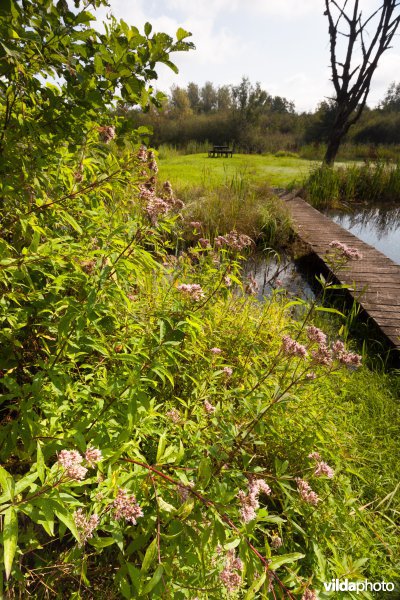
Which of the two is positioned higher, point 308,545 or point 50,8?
point 50,8

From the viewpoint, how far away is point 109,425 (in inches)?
46.3

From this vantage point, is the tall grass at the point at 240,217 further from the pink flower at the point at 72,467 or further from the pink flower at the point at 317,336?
the pink flower at the point at 72,467

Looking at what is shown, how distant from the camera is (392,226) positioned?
8.16 m

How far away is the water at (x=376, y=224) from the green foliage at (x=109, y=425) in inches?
228

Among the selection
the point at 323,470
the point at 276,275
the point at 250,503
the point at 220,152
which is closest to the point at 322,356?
the point at 323,470

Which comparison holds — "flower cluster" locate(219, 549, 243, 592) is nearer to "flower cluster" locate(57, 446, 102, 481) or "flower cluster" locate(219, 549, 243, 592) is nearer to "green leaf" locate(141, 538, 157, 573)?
"green leaf" locate(141, 538, 157, 573)

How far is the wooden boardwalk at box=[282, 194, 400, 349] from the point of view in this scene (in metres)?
3.62

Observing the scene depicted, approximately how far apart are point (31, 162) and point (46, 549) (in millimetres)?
1684

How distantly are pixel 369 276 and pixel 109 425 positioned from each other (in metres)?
4.52

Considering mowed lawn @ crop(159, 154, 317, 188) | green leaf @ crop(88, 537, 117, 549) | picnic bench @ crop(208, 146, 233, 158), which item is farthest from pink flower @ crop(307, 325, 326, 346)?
picnic bench @ crop(208, 146, 233, 158)

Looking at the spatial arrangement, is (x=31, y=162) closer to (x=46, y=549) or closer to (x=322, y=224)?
(x=46, y=549)

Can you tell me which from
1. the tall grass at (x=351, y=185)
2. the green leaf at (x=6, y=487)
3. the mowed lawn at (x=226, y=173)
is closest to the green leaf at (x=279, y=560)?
the green leaf at (x=6, y=487)

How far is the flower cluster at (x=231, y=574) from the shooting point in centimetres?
108

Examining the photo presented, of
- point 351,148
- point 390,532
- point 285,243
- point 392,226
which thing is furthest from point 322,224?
point 351,148
